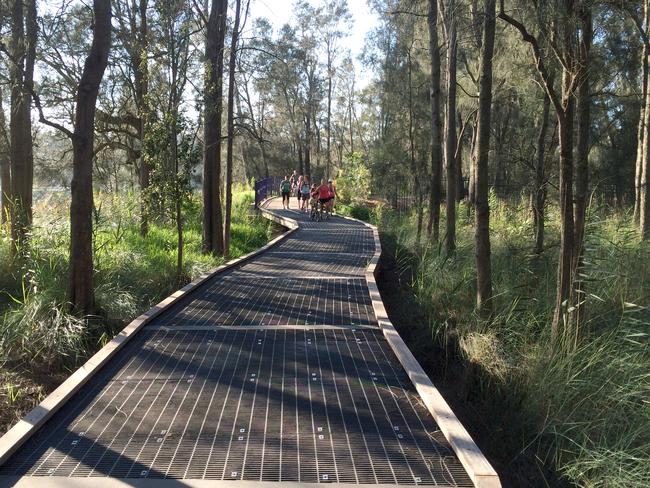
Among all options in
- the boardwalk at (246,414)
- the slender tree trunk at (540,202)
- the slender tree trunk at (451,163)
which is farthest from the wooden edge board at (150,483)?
the slender tree trunk at (451,163)

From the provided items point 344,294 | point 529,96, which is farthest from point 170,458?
point 529,96

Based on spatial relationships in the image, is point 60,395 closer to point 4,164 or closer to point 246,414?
point 246,414

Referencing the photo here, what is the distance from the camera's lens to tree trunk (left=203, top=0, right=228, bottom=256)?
37.1 ft

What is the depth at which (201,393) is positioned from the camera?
4441 millimetres

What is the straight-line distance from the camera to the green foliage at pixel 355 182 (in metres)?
29.5

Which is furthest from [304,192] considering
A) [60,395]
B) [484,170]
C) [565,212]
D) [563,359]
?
[60,395]

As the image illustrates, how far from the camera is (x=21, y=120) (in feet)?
33.3

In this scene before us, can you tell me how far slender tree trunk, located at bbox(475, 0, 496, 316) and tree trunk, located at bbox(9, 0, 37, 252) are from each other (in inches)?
270

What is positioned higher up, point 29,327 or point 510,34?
point 510,34

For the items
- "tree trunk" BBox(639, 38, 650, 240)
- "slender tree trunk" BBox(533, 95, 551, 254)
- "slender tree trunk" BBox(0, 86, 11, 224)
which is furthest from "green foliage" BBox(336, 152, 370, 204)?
"slender tree trunk" BBox(533, 95, 551, 254)

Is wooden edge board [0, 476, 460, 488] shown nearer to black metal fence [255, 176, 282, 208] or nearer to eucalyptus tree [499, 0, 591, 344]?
eucalyptus tree [499, 0, 591, 344]

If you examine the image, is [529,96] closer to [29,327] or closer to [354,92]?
[29,327]

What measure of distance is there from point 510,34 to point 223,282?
8069 millimetres

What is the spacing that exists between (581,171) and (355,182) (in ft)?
81.9
